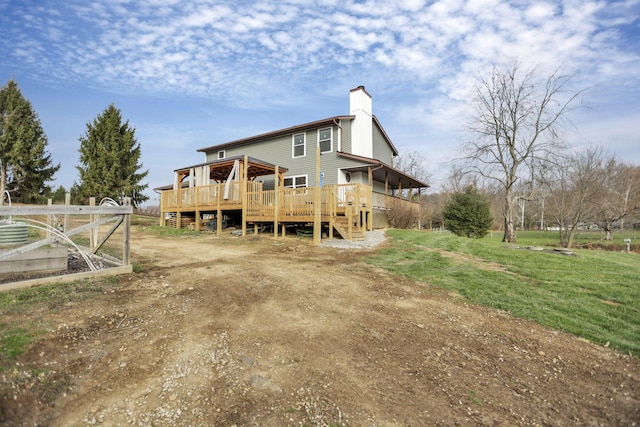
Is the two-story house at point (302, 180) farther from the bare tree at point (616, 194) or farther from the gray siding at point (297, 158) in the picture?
the bare tree at point (616, 194)

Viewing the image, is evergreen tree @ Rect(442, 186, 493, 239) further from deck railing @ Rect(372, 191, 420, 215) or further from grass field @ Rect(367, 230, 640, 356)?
grass field @ Rect(367, 230, 640, 356)

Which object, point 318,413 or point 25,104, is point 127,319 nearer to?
point 318,413

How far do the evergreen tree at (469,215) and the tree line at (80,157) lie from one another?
25.4m

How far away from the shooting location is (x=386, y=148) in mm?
23719

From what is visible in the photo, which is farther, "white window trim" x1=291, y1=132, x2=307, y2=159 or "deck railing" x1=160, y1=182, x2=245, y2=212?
"white window trim" x1=291, y1=132, x2=307, y2=159

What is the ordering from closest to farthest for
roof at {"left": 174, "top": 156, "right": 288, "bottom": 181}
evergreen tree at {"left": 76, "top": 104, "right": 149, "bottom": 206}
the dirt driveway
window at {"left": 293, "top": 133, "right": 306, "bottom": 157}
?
the dirt driveway
roof at {"left": 174, "top": 156, "right": 288, "bottom": 181}
window at {"left": 293, "top": 133, "right": 306, "bottom": 157}
evergreen tree at {"left": 76, "top": 104, "right": 149, "bottom": 206}

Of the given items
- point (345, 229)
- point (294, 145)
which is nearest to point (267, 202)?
point (345, 229)

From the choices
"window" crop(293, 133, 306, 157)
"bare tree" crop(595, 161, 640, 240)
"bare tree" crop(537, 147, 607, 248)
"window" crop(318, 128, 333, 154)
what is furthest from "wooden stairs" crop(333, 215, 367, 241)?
"bare tree" crop(595, 161, 640, 240)

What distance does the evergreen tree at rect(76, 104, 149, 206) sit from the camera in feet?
78.8

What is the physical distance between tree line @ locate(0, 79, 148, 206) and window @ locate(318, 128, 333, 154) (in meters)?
17.1

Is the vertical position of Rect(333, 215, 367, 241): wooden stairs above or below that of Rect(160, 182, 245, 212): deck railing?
below

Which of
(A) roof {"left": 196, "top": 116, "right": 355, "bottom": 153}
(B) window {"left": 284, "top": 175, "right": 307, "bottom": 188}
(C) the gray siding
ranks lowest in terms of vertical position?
(B) window {"left": 284, "top": 175, "right": 307, "bottom": 188}

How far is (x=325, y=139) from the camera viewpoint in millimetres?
18688

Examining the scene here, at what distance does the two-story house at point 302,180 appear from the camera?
12.8m
